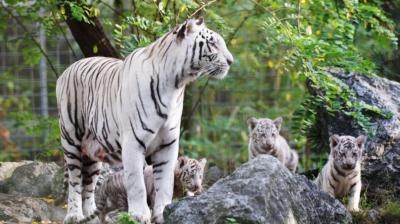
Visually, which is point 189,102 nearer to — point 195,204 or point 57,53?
point 57,53

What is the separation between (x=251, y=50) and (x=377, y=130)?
133 inches

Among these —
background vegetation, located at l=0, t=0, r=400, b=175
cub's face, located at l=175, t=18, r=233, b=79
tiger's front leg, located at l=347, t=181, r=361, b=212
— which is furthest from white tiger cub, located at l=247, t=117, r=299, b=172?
cub's face, located at l=175, t=18, r=233, b=79

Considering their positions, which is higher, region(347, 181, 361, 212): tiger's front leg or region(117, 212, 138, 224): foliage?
region(117, 212, 138, 224): foliage

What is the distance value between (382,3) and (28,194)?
3961 millimetres

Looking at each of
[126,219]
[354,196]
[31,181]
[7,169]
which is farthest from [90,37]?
[126,219]

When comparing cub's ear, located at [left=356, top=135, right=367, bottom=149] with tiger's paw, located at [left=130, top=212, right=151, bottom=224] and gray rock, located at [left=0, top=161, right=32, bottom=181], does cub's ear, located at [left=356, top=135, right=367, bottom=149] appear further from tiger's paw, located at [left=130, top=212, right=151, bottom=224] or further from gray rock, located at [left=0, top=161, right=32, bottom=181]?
gray rock, located at [left=0, top=161, right=32, bottom=181]

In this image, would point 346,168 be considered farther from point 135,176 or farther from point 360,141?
point 135,176

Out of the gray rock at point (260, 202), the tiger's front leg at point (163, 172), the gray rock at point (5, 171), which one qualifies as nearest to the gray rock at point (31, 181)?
the gray rock at point (5, 171)

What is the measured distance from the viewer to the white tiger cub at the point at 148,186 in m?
7.69

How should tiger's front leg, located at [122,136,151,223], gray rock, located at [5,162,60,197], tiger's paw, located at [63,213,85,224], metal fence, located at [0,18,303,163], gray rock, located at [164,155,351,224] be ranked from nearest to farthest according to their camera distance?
gray rock, located at [164,155,351,224], tiger's front leg, located at [122,136,151,223], tiger's paw, located at [63,213,85,224], gray rock, located at [5,162,60,197], metal fence, located at [0,18,303,163]

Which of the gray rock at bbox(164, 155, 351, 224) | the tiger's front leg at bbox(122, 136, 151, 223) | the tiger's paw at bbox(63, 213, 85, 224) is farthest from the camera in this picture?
the tiger's paw at bbox(63, 213, 85, 224)

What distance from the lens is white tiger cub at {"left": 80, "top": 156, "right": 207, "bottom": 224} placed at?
7.69 m

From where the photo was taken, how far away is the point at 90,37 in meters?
9.32

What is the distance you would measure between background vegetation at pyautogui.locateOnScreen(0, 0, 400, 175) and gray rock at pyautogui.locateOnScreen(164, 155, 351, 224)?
110 cm
